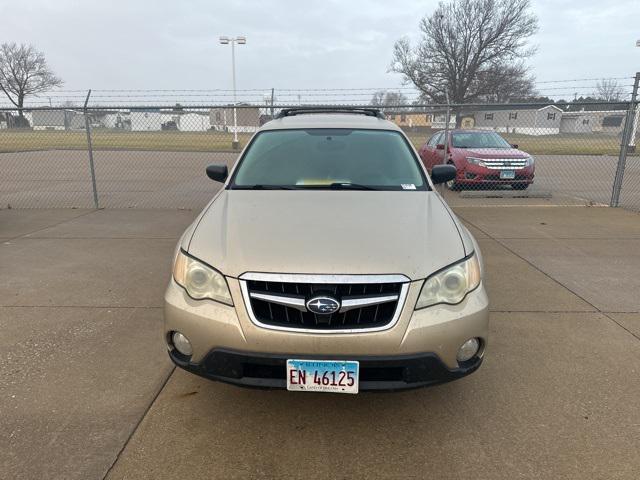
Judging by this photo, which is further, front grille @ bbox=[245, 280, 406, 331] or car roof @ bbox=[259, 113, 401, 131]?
car roof @ bbox=[259, 113, 401, 131]

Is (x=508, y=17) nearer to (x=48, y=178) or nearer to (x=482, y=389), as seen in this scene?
(x=48, y=178)

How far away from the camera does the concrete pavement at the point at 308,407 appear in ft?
7.27

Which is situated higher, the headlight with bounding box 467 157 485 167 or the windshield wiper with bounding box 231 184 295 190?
the windshield wiper with bounding box 231 184 295 190

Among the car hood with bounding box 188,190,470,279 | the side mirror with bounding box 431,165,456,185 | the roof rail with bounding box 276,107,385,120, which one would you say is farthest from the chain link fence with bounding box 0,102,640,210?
the car hood with bounding box 188,190,470,279

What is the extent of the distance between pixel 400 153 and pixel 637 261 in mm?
3611

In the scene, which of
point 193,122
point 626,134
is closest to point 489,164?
point 626,134

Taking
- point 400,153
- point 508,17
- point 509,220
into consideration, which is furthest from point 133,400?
point 508,17

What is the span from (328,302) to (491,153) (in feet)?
28.4

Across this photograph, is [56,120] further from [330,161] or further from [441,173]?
[441,173]

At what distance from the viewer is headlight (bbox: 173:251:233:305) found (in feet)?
7.40

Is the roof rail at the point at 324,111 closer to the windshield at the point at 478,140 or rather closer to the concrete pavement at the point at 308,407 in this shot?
the concrete pavement at the point at 308,407

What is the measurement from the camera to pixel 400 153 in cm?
367

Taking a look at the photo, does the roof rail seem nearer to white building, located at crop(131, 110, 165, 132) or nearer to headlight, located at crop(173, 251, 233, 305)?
headlight, located at crop(173, 251, 233, 305)

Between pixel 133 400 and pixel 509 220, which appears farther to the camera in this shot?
pixel 509 220
